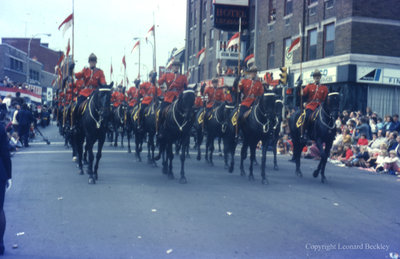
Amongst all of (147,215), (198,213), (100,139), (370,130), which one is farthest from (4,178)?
(370,130)

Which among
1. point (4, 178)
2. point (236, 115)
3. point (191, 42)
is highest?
point (191, 42)

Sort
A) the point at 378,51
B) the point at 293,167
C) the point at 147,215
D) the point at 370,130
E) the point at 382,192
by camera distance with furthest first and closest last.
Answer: the point at 378,51
the point at 370,130
the point at 293,167
the point at 382,192
the point at 147,215

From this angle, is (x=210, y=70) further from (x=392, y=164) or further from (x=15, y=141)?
(x=392, y=164)

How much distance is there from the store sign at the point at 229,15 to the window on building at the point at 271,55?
462 cm

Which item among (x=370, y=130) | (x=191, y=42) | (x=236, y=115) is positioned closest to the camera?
(x=236, y=115)

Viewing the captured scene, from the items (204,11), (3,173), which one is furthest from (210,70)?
(3,173)

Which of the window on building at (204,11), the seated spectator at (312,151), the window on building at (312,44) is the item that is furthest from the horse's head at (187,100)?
the window on building at (204,11)

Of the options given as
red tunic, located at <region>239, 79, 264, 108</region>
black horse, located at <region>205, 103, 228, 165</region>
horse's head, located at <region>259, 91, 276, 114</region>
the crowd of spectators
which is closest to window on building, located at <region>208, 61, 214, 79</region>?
the crowd of spectators

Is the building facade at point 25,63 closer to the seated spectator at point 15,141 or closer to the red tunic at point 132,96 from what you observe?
the red tunic at point 132,96

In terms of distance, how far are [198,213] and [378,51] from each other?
69.4ft

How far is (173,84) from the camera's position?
481 inches

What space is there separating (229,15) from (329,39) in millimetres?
12621

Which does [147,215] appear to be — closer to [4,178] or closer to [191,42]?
[4,178]

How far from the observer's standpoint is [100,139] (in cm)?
1157
